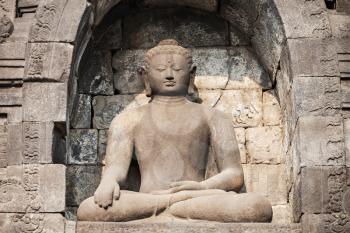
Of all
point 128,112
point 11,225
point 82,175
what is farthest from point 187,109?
point 11,225

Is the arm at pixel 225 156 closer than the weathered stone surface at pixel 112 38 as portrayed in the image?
Yes

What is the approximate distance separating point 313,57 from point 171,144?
179 centimetres

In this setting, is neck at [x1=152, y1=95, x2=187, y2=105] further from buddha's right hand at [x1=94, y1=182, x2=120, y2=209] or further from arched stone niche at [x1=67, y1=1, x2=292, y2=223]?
buddha's right hand at [x1=94, y1=182, x2=120, y2=209]

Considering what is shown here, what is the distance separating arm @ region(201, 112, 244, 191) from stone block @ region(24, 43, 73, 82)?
5.59 feet

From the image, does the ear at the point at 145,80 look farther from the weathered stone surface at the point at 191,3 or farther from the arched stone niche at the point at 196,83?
the weathered stone surface at the point at 191,3

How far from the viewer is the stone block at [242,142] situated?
1123cm

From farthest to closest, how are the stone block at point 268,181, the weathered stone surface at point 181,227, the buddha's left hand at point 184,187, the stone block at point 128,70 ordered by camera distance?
1. the stone block at point 128,70
2. the stone block at point 268,181
3. the buddha's left hand at point 184,187
4. the weathered stone surface at point 181,227

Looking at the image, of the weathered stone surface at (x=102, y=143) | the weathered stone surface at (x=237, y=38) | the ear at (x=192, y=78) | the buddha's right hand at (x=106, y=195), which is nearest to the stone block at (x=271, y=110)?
the weathered stone surface at (x=237, y=38)

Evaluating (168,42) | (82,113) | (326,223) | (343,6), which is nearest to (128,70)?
(82,113)

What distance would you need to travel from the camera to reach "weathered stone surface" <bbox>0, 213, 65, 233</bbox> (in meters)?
9.70

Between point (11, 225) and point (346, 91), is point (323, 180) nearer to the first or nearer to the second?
point (346, 91)

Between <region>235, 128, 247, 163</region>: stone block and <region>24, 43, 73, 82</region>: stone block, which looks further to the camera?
<region>235, 128, 247, 163</region>: stone block

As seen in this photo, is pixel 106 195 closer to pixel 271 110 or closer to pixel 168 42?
pixel 168 42

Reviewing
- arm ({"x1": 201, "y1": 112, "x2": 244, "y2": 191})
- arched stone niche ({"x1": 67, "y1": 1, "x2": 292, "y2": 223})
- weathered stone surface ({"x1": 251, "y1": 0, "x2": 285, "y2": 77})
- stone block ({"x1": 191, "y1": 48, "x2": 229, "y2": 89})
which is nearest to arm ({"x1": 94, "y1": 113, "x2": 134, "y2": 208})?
arched stone niche ({"x1": 67, "y1": 1, "x2": 292, "y2": 223})
